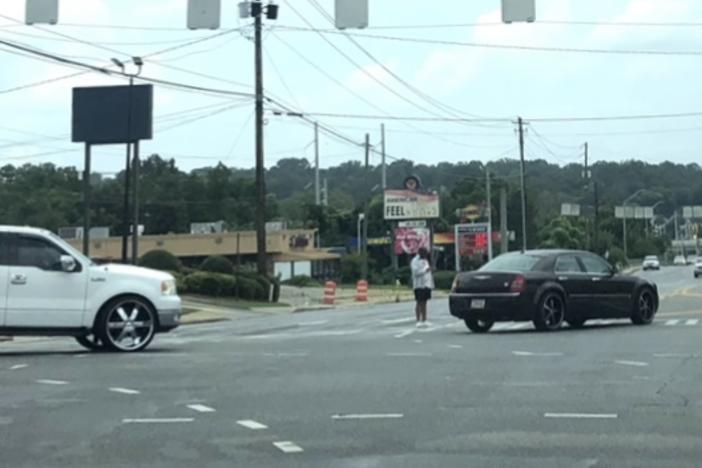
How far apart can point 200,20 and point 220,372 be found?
7714 millimetres

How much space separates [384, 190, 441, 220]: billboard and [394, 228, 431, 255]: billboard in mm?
1261

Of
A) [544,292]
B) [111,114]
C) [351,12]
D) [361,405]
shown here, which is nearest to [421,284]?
[544,292]

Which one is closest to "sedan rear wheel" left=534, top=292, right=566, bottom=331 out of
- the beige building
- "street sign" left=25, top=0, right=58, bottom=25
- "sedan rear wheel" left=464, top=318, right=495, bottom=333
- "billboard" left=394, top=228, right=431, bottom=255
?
"sedan rear wheel" left=464, top=318, right=495, bottom=333

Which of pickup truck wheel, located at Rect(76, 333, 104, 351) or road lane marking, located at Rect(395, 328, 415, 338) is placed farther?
road lane marking, located at Rect(395, 328, 415, 338)

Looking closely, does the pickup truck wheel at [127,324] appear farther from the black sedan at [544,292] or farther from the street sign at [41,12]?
the black sedan at [544,292]

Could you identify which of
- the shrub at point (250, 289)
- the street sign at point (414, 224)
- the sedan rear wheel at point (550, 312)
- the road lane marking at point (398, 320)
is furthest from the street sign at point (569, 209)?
the sedan rear wheel at point (550, 312)

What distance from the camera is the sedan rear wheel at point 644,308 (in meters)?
22.5

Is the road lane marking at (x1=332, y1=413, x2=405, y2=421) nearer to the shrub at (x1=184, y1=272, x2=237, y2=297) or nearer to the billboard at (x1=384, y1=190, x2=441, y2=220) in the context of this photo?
the shrub at (x1=184, y1=272, x2=237, y2=297)

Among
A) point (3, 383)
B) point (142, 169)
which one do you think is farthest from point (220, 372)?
point (142, 169)

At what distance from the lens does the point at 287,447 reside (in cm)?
881

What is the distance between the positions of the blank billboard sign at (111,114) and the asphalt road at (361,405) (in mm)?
16090

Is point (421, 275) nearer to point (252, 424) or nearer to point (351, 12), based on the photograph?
point (351, 12)

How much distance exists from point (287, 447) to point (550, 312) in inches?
503

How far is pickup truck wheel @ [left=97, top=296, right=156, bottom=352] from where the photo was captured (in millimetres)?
16875
